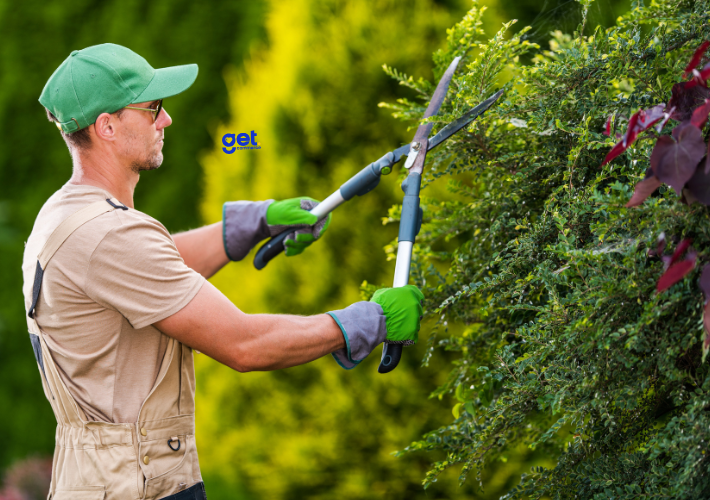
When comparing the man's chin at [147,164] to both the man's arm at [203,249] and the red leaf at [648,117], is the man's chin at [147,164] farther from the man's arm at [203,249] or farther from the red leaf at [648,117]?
the red leaf at [648,117]

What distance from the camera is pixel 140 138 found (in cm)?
190

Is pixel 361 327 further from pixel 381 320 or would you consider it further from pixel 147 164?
pixel 147 164

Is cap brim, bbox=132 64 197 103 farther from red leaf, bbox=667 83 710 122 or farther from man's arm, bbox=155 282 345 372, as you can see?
red leaf, bbox=667 83 710 122

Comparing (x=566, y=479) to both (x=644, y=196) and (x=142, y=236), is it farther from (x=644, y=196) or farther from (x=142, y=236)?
(x=142, y=236)

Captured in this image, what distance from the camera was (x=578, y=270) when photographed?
124 cm

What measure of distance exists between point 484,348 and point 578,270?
0.63 metres

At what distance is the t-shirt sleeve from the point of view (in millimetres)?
1601

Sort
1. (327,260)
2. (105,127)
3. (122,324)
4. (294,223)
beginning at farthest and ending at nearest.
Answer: (327,260)
(294,223)
(105,127)
(122,324)

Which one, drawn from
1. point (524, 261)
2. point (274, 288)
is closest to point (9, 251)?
point (274, 288)

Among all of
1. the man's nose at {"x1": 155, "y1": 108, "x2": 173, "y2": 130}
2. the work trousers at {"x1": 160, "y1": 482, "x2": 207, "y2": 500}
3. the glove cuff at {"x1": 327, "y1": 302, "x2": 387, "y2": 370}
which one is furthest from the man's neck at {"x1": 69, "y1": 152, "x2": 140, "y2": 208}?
the work trousers at {"x1": 160, "y1": 482, "x2": 207, "y2": 500}

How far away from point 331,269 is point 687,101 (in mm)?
2208

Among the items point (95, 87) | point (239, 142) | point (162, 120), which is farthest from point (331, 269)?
point (95, 87)

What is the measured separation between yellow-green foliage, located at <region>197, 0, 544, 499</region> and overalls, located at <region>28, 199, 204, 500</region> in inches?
53.9

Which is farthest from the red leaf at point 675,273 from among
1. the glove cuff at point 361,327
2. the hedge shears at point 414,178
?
the glove cuff at point 361,327
